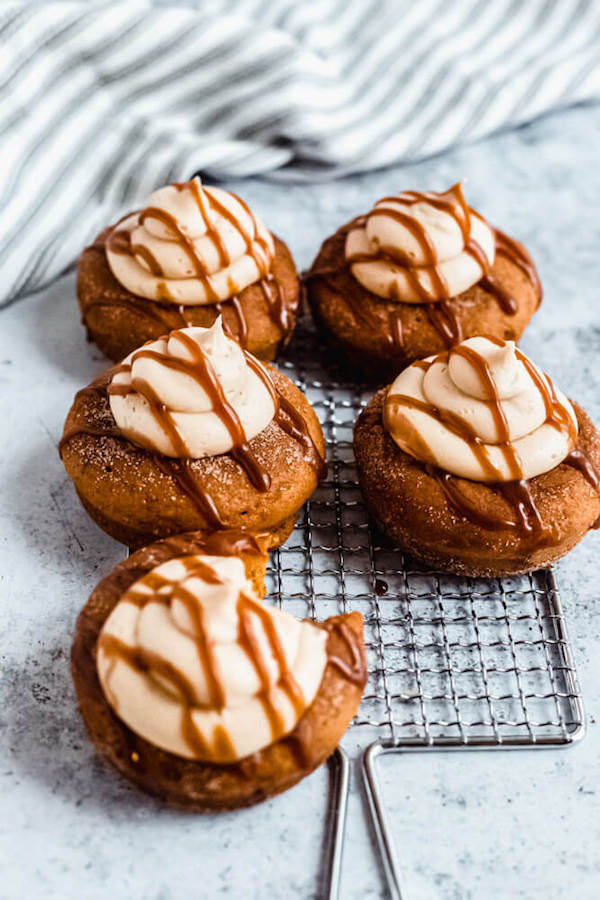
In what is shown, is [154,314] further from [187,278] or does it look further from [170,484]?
[170,484]

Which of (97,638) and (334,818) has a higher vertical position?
(97,638)

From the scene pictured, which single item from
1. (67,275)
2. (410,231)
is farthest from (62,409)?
(410,231)

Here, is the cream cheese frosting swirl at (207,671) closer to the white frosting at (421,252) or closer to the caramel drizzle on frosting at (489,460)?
the caramel drizzle on frosting at (489,460)

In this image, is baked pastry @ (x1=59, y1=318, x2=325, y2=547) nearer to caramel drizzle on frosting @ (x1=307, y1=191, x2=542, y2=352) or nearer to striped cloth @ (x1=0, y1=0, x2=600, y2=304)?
caramel drizzle on frosting @ (x1=307, y1=191, x2=542, y2=352)

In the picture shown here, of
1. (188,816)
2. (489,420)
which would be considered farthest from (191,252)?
(188,816)

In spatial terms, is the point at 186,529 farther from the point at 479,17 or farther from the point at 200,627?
the point at 479,17

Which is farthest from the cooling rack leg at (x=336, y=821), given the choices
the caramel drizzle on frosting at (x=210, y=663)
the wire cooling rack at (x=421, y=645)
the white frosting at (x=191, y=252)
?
the white frosting at (x=191, y=252)
